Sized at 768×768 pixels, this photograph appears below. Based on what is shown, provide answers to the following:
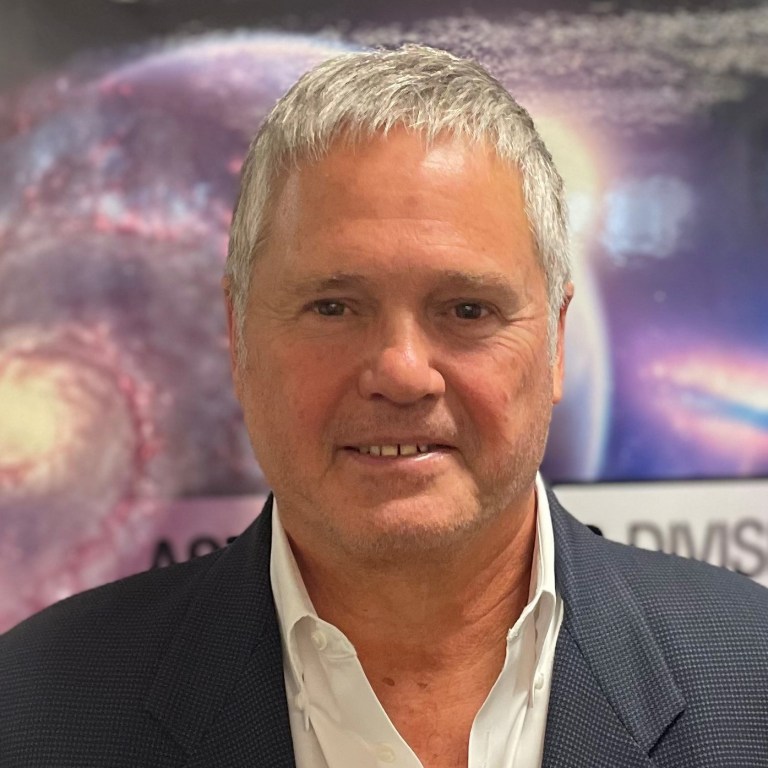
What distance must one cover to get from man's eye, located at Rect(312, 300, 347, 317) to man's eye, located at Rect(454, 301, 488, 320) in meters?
0.15

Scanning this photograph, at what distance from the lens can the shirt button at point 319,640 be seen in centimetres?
121

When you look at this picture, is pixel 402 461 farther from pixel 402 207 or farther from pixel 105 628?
pixel 105 628

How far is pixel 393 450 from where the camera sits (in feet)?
3.61

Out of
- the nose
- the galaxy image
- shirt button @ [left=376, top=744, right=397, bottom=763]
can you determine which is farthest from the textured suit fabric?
the galaxy image

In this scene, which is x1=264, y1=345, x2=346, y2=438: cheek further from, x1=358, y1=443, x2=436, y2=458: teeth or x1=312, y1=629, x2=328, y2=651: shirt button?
x1=312, y1=629, x2=328, y2=651: shirt button

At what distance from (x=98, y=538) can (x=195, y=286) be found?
61 centimetres

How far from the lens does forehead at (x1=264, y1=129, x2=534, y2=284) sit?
1.08 m

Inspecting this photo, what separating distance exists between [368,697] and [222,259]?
111 cm

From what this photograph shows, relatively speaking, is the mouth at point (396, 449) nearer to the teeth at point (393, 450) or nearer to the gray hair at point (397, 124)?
the teeth at point (393, 450)

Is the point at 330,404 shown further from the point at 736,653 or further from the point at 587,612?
the point at 736,653

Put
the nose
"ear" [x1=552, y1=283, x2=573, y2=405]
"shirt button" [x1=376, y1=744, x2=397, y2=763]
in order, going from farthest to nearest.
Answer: "ear" [x1=552, y1=283, x2=573, y2=405] → "shirt button" [x1=376, y1=744, x2=397, y2=763] → the nose

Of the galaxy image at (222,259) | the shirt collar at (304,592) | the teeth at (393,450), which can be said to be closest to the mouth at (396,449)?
the teeth at (393,450)

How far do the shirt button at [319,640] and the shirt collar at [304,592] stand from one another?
2 centimetres

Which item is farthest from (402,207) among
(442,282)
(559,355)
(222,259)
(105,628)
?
(222,259)
